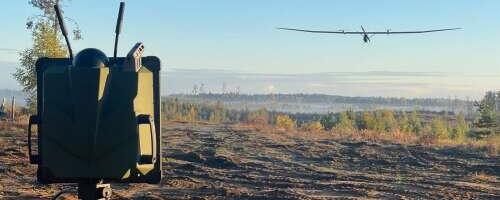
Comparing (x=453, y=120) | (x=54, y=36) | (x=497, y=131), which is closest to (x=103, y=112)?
(x=54, y=36)

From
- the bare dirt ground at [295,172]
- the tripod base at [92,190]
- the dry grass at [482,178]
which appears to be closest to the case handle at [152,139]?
the tripod base at [92,190]

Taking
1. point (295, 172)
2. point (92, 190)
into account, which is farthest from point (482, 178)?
point (92, 190)

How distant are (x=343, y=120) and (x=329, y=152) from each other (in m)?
46.1

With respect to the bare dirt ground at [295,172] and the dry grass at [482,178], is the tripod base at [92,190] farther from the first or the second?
the dry grass at [482,178]

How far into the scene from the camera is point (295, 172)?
1934 centimetres

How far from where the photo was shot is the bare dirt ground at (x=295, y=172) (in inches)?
544

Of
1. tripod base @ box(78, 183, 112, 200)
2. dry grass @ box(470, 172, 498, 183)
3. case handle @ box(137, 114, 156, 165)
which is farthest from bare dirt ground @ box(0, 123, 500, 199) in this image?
case handle @ box(137, 114, 156, 165)

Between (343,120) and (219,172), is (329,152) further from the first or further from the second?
(343,120)

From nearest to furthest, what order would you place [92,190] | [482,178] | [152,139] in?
[152,139] < [92,190] < [482,178]

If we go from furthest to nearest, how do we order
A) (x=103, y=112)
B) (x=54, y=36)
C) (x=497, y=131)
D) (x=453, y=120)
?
(x=453, y=120) < (x=497, y=131) < (x=54, y=36) < (x=103, y=112)

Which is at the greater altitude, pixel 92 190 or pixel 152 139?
pixel 152 139

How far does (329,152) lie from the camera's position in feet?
85.1

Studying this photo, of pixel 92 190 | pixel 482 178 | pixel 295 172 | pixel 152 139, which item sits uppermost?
pixel 152 139

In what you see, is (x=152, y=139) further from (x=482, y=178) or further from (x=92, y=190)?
(x=482, y=178)
